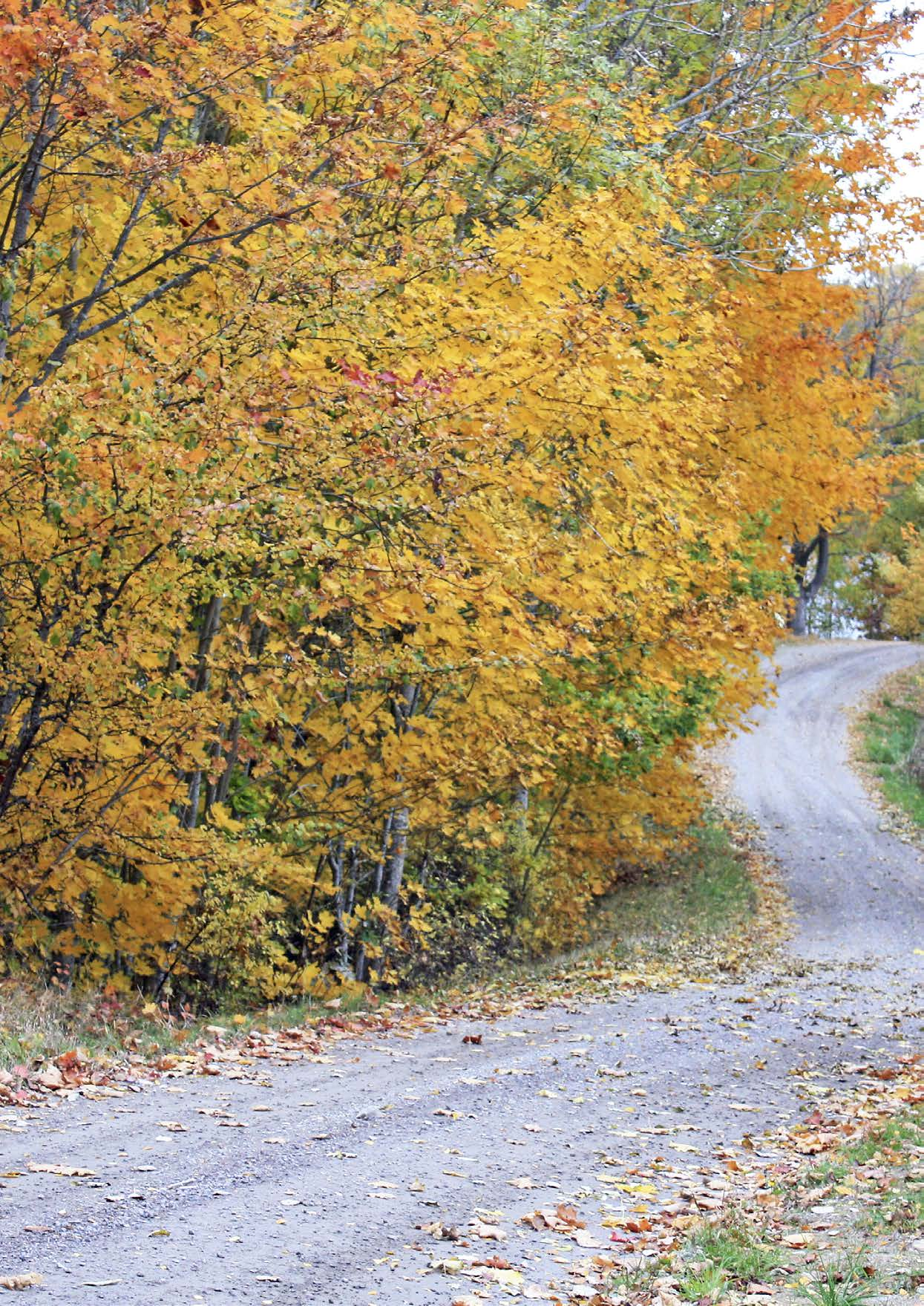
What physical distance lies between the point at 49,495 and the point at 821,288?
10.9 meters

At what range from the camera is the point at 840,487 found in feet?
52.7

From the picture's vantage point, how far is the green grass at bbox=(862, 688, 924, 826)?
1065 inches

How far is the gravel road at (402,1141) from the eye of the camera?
5.05 metres

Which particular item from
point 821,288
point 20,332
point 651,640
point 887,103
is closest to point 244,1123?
point 20,332

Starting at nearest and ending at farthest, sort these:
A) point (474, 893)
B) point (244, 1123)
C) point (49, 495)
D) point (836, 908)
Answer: point (244, 1123)
point (49, 495)
point (474, 893)
point (836, 908)

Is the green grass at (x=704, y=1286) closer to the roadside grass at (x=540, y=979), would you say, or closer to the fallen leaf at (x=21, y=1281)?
the fallen leaf at (x=21, y=1281)

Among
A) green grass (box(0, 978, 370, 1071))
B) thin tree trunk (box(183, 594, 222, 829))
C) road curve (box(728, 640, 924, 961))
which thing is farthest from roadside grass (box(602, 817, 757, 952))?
green grass (box(0, 978, 370, 1071))

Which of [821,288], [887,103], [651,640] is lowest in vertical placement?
[651,640]

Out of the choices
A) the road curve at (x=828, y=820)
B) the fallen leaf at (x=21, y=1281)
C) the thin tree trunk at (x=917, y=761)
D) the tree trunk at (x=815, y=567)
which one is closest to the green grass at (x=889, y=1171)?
the fallen leaf at (x=21, y=1281)

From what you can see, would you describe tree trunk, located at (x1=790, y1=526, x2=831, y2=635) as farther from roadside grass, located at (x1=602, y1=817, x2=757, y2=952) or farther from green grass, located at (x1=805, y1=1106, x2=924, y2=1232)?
green grass, located at (x1=805, y1=1106, x2=924, y2=1232)

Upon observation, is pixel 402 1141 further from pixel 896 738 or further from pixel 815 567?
pixel 815 567

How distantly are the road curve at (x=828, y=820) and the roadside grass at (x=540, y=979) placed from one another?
0.90 m

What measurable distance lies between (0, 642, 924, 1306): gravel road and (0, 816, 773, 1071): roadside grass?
0.88 m

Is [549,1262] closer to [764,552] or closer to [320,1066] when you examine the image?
[320,1066]
